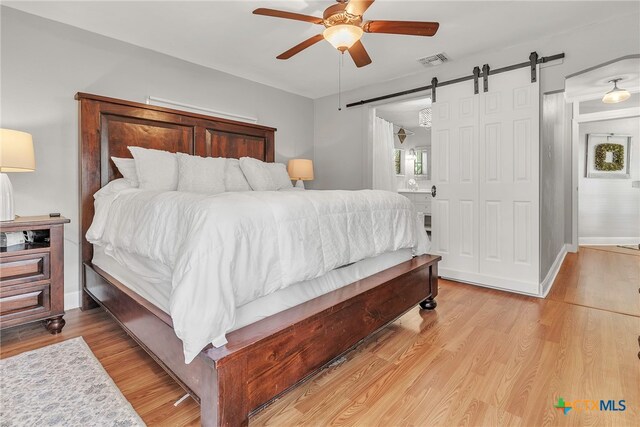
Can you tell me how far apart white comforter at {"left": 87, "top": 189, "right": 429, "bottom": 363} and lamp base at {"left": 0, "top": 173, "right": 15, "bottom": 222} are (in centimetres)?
63

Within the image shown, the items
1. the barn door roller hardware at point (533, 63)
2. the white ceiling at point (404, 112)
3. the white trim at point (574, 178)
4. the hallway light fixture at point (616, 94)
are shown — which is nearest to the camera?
the barn door roller hardware at point (533, 63)

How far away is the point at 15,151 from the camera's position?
2.05 metres

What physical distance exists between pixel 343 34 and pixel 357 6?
182 millimetres

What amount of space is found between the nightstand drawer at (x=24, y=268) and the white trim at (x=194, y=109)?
1.74 m

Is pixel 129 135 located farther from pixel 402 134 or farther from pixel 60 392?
pixel 402 134

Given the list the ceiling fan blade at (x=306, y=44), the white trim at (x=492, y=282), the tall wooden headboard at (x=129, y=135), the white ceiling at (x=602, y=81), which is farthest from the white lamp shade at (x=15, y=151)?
the white ceiling at (x=602, y=81)

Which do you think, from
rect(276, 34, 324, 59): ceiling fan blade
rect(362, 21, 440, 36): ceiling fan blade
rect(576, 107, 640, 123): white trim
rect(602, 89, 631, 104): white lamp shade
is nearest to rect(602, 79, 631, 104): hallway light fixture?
rect(602, 89, 631, 104): white lamp shade

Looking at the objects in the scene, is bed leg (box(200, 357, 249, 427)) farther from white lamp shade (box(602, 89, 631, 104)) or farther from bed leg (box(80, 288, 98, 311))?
white lamp shade (box(602, 89, 631, 104))

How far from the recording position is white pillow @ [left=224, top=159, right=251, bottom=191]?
10.3 ft

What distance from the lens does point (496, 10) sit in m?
2.50

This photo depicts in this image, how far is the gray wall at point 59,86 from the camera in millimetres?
2414

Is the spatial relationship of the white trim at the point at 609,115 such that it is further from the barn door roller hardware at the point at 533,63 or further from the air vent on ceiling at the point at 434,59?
the air vent on ceiling at the point at 434,59

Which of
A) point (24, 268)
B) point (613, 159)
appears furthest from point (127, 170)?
point (613, 159)

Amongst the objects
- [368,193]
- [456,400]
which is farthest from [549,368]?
[368,193]
